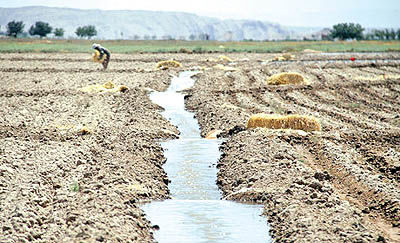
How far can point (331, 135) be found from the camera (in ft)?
50.8

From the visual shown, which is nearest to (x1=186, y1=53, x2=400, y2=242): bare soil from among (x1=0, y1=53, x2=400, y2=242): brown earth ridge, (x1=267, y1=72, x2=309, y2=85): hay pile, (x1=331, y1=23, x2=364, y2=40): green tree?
(x1=0, y1=53, x2=400, y2=242): brown earth ridge

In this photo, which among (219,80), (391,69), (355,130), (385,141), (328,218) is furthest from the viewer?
(391,69)

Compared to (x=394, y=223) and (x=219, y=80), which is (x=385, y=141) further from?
(x=219, y=80)

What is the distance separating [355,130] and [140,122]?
20.1 feet

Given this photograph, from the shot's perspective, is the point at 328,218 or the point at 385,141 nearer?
the point at 328,218

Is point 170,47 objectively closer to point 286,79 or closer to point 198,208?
point 286,79

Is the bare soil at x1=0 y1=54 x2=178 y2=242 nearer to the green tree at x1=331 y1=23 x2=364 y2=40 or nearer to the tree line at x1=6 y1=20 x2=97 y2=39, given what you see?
the green tree at x1=331 y1=23 x2=364 y2=40

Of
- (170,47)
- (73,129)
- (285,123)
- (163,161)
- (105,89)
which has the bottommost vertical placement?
(170,47)

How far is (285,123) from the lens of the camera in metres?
16.3

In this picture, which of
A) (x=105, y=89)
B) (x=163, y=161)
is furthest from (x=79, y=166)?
(x=105, y=89)

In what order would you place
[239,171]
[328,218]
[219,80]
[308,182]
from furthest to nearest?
[219,80]
[239,171]
[308,182]
[328,218]

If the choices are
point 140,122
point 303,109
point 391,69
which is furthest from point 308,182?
point 391,69

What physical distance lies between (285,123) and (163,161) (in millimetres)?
4124

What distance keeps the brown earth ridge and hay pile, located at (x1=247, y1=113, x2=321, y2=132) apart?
477mm
